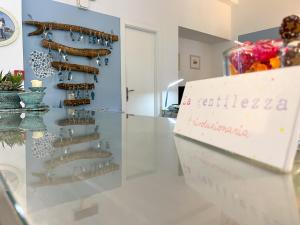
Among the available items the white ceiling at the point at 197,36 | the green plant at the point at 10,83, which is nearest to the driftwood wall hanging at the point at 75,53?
the green plant at the point at 10,83

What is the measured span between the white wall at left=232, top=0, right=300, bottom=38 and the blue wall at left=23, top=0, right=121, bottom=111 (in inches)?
99.3

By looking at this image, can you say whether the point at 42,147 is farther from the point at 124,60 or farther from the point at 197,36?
the point at 197,36

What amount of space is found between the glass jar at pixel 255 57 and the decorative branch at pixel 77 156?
265 millimetres

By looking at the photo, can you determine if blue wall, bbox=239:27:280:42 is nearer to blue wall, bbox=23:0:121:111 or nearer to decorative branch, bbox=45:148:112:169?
blue wall, bbox=23:0:121:111

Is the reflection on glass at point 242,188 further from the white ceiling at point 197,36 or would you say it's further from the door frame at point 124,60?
the white ceiling at point 197,36

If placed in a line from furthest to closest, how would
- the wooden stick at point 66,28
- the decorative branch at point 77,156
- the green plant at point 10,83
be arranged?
the wooden stick at point 66,28 → the green plant at point 10,83 → the decorative branch at point 77,156

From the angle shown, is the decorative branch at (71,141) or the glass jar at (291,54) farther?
the decorative branch at (71,141)

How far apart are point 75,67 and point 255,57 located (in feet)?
9.06

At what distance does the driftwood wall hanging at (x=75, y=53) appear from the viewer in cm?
277

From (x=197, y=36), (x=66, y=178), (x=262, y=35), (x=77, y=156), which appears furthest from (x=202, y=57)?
(x=66, y=178)

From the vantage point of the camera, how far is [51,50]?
284 centimetres

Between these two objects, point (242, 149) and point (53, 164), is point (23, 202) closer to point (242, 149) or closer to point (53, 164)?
point (53, 164)

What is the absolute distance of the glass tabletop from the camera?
0.19 meters

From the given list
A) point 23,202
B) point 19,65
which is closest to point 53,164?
point 23,202
